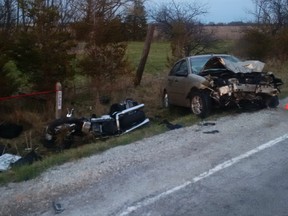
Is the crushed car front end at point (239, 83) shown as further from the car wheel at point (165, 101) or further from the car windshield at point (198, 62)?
the car wheel at point (165, 101)

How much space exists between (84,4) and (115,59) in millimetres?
3293

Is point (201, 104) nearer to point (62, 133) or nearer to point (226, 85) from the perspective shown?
point (226, 85)

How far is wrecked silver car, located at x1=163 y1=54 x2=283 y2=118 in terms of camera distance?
11.4 m

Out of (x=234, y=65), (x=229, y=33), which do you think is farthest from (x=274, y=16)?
(x=234, y=65)

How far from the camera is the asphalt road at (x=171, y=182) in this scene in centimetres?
521

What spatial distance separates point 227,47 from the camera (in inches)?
1032

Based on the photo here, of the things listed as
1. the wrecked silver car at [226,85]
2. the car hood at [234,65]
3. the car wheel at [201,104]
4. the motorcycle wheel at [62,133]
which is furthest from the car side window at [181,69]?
the motorcycle wheel at [62,133]

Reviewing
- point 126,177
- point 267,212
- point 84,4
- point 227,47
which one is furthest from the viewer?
point 227,47

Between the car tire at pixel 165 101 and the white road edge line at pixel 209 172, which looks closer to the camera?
the white road edge line at pixel 209 172

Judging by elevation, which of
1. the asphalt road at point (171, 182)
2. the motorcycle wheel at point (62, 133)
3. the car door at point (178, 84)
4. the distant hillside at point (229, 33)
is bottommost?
the motorcycle wheel at point (62, 133)

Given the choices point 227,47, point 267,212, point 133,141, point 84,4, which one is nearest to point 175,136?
point 133,141

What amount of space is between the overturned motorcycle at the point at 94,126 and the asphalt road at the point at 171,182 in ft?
7.13

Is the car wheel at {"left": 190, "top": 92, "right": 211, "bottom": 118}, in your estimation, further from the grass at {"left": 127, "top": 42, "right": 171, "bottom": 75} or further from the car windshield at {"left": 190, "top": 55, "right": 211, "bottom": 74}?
the grass at {"left": 127, "top": 42, "right": 171, "bottom": 75}

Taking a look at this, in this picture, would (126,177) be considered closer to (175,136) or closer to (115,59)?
(175,136)
